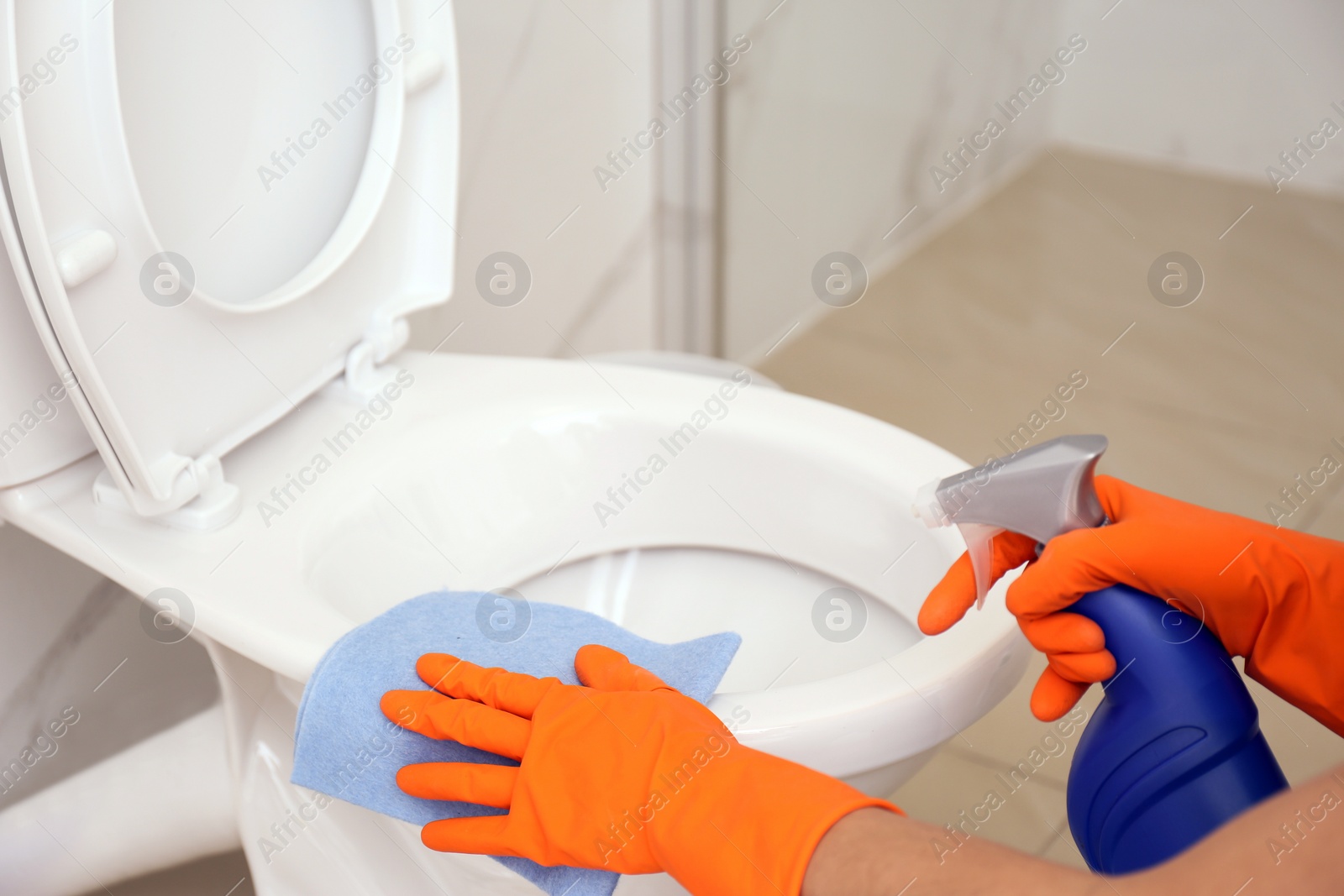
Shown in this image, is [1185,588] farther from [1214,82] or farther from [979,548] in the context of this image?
[1214,82]

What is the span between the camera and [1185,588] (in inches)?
21.6

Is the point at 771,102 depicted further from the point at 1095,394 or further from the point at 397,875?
the point at 397,875

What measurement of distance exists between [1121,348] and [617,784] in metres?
1.49

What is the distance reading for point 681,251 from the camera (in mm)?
1498

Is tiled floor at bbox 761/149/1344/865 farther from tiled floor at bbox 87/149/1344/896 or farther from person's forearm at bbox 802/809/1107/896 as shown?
person's forearm at bbox 802/809/1107/896

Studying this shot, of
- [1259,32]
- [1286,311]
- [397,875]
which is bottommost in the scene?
[397,875]

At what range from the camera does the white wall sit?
2045mm

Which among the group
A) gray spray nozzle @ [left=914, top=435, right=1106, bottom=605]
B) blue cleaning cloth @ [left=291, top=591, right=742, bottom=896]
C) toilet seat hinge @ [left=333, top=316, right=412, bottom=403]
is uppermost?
gray spray nozzle @ [left=914, top=435, right=1106, bottom=605]

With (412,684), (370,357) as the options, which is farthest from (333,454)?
(412,684)

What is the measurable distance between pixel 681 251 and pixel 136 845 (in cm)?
96

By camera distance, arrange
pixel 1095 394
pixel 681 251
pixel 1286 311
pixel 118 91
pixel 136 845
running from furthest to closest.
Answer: pixel 1286 311 → pixel 1095 394 → pixel 681 251 → pixel 136 845 → pixel 118 91

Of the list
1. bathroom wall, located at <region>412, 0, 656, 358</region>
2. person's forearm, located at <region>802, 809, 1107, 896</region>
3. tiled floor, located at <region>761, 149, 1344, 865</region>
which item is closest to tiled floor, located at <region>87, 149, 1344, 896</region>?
tiled floor, located at <region>761, 149, 1344, 865</region>

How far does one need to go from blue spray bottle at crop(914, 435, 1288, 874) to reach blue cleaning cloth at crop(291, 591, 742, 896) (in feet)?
0.54

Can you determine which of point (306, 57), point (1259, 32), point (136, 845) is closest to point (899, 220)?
point (1259, 32)
